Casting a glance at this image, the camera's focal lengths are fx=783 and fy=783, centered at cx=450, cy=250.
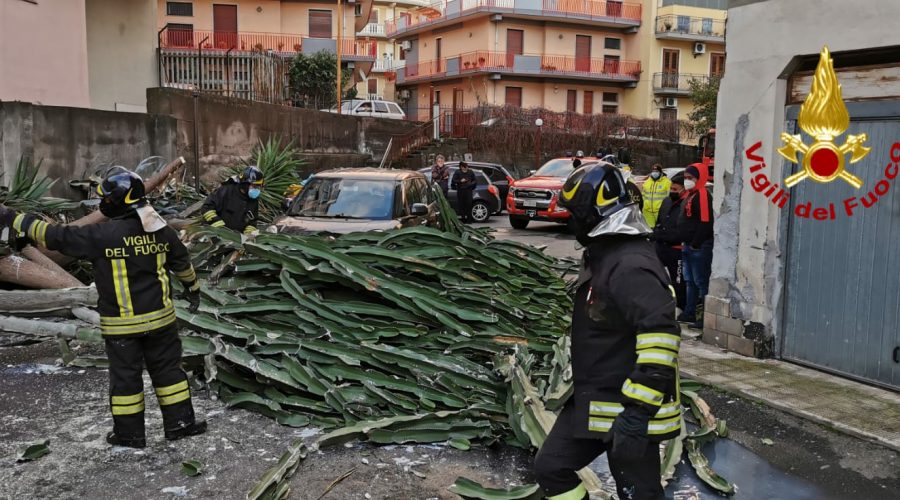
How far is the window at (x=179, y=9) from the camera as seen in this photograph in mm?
43000

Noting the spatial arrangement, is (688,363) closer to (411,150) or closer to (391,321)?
(391,321)

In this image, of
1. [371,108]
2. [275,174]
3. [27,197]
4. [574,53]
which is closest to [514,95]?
[574,53]

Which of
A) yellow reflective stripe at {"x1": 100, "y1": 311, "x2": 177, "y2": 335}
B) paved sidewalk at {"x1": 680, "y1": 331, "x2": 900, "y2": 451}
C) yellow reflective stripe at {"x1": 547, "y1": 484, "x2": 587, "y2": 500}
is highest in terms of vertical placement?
yellow reflective stripe at {"x1": 100, "y1": 311, "x2": 177, "y2": 335}

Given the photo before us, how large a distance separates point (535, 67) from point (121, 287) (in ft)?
142

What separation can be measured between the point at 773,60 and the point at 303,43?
3620 cm

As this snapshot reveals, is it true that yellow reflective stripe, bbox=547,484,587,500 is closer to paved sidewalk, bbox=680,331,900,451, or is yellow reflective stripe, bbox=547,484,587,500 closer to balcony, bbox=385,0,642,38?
paved sidewalk, bbox=680,331,900,451

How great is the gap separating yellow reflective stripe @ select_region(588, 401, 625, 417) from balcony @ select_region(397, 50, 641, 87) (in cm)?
4298

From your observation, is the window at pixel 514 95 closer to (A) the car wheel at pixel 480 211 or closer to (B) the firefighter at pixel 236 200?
(A) the car wheel at pixel 480 211

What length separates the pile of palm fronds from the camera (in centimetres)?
531

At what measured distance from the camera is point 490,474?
183 inches

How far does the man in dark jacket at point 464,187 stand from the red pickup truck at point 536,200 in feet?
3.25

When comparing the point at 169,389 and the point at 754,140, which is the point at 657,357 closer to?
the point at 169,389

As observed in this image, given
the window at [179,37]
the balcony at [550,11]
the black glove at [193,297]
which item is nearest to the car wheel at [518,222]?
the black glove at [193,297]

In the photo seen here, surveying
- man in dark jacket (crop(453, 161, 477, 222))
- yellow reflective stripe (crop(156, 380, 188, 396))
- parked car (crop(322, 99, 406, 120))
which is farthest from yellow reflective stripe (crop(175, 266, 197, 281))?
parked car (crop(322, 99, 406, 120))
